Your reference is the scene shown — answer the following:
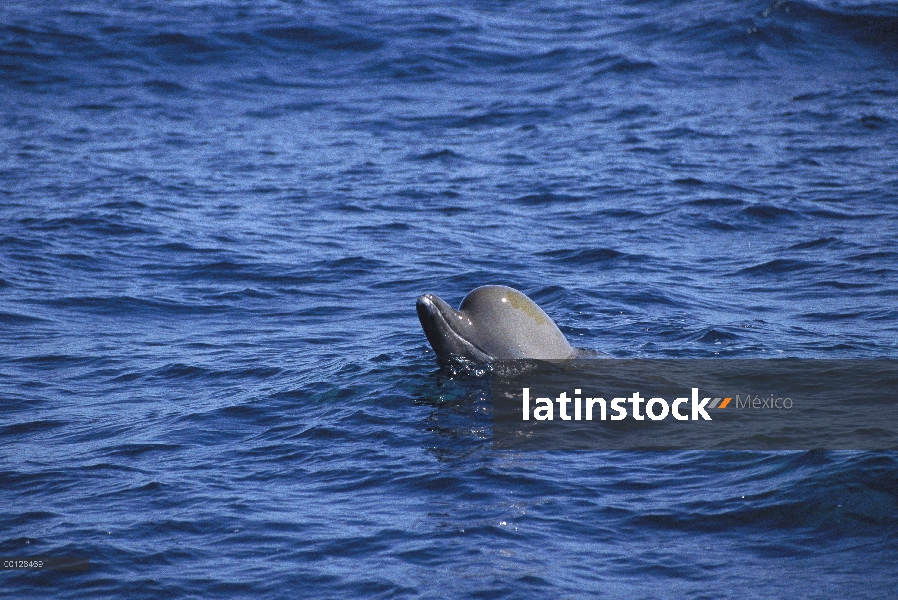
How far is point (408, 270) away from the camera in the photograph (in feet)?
53.6

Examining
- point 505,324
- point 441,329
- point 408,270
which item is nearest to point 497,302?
point 505,324

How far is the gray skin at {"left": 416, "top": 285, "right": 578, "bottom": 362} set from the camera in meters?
10.2

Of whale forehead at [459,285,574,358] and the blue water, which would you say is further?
whale forehead at [459,285,574,358]

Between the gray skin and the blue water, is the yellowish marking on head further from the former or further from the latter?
the blue water

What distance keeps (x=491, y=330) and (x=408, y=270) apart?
613 centimetres

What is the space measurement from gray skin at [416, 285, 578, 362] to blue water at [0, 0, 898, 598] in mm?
325

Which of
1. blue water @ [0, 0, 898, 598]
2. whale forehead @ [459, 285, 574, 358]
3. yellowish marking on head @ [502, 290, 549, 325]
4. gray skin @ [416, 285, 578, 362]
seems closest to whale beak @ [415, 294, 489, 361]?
gray skin @ [416, 285, 578, 362]

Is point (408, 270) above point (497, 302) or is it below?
below

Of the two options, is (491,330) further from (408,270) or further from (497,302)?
(408,270)

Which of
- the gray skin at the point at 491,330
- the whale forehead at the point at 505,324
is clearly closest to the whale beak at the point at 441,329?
the gray skin at the point at 491,330

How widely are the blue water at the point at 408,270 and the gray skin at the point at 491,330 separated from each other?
325 millimetres

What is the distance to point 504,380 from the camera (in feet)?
33.4

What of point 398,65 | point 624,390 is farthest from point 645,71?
point 624,390

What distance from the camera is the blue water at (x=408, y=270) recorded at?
294 inches
